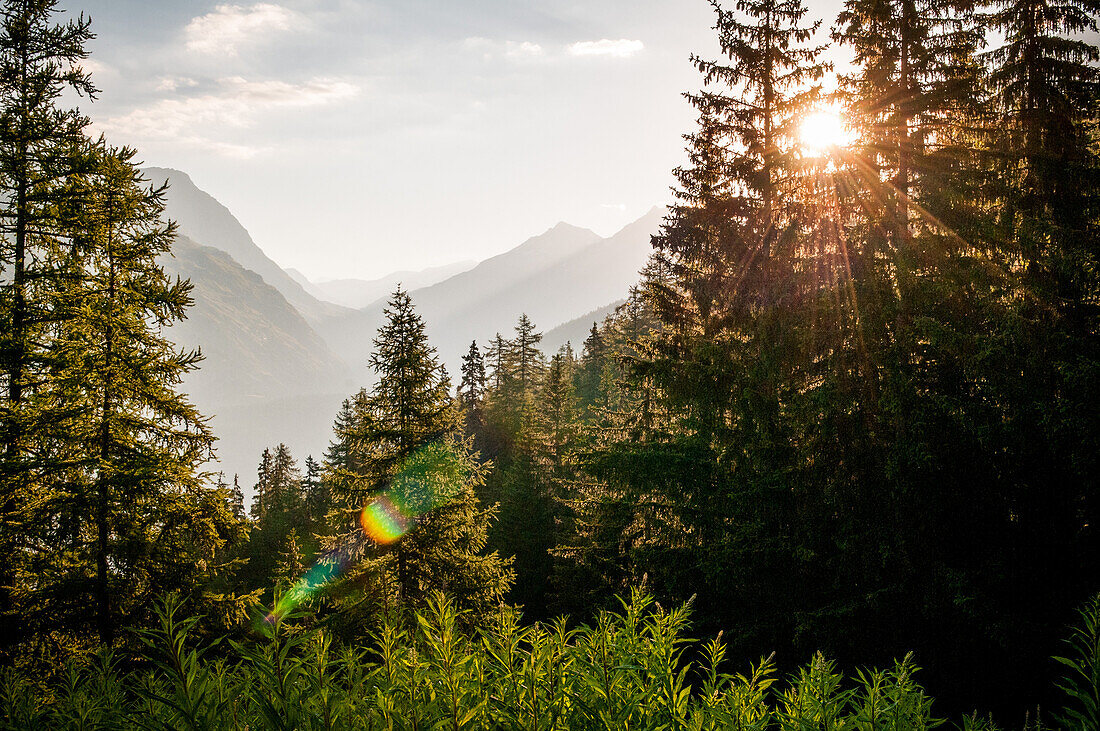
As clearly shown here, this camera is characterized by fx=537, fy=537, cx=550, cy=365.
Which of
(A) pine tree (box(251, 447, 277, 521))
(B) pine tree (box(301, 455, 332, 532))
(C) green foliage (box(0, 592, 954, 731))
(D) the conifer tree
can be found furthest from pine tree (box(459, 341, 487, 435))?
(C) green foliage (box(0, 592, 954, 731))

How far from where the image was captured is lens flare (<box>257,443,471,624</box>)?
1352cm

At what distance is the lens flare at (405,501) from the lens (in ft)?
44.4

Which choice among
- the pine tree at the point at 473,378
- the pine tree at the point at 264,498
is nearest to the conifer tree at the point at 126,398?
the pine tree at the point at 264,498

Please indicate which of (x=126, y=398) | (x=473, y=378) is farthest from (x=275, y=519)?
(x=126, y=398)

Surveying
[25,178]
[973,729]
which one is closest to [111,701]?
[973,729]

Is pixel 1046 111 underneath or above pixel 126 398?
above

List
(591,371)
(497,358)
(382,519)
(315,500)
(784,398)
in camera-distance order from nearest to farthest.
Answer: (784,398)
(382,519)
(315,500)
(591,371)
(497,358)

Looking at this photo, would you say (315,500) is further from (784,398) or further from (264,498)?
(784,398)

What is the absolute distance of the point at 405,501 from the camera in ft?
44.5

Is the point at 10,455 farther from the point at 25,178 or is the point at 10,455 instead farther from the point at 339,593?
the point at 339,593

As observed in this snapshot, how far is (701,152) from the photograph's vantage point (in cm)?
1303

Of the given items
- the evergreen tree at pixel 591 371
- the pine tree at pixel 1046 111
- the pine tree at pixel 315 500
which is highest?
the pine tree at pixel 1046 111

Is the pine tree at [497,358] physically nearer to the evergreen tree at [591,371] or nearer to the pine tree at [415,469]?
the evergreen tree at [591,371]

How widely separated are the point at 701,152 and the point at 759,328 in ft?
16.8
